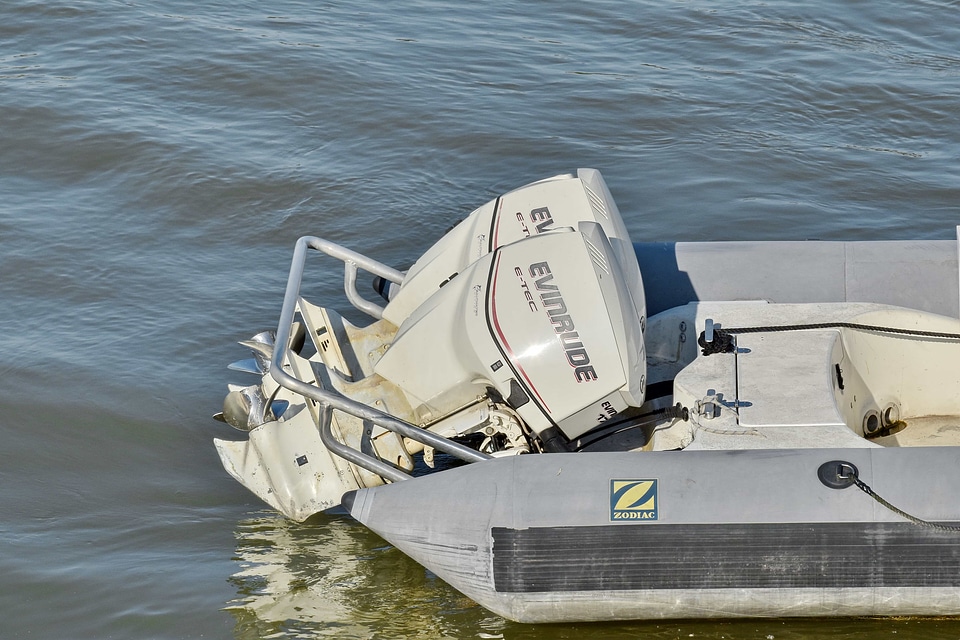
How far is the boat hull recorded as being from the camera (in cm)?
297

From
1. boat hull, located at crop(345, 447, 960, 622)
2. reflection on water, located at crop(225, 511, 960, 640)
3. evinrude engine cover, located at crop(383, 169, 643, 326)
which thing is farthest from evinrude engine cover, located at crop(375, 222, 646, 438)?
reflection on water, located at crop(225, 511, 960, 640)

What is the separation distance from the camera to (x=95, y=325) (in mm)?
4980

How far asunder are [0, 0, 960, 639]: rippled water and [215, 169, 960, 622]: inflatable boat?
27 cm

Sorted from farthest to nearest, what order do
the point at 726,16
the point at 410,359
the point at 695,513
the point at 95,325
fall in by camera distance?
the point at 726,16 < the point at 95,325 < the point at 410,359 < the point at 695,513

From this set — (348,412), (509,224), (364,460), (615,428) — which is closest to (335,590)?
(364,460)

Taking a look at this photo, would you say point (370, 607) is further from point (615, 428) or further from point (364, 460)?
point (615, 428)

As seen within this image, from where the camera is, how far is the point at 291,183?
247 inches

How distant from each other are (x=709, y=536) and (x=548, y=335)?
710 millimetres

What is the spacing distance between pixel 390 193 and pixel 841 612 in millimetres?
3755

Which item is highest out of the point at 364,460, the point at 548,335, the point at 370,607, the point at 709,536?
the point at 548,335

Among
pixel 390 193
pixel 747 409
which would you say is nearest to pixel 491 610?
pixel 747 409

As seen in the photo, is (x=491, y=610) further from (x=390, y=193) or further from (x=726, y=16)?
(x=726, y=16)

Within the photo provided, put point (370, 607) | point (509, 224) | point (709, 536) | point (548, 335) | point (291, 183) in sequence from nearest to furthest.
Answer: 1. point (709, 536)
2. point (548, 335)
3. point (370, 607)
4. point (509, 224)
5. point (291, 183)

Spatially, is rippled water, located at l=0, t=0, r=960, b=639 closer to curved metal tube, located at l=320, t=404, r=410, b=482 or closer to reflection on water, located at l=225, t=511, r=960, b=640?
reflection on water, located at l=225, t=511, r=960, b=640
